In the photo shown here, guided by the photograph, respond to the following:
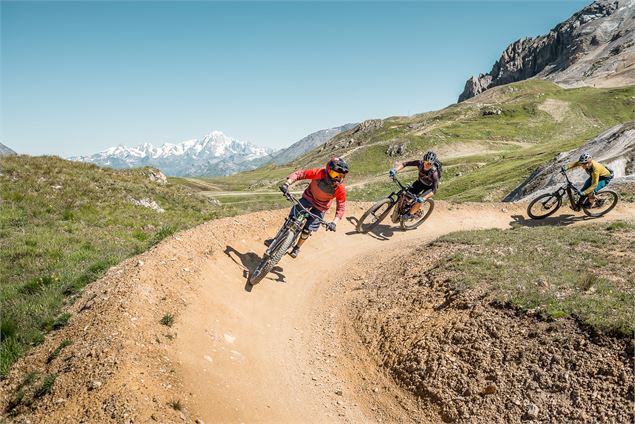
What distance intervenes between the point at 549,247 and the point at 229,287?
36.7 feet

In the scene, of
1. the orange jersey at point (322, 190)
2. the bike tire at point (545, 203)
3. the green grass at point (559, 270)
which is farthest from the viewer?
the bike tire at point (545, 203)

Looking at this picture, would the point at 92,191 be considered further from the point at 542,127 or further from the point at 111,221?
the point at 542,127

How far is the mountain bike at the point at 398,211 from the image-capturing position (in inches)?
778

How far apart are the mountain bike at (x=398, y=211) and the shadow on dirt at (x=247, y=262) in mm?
6875

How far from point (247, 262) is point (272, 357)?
17.7ft

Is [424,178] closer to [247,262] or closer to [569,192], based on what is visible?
[569,192]

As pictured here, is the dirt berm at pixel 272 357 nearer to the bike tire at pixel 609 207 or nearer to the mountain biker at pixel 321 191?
the mountain biker at pixel 321 191

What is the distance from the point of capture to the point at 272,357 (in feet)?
32.8

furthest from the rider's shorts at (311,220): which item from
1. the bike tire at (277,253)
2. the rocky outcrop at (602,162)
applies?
the rocky outcrop at (602,162)

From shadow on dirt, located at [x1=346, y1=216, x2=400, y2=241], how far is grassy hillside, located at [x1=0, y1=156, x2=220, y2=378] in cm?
906

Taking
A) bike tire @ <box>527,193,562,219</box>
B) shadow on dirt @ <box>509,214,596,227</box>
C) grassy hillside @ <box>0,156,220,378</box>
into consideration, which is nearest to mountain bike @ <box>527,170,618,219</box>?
bike tire @ <box>527,193,562,219</box>

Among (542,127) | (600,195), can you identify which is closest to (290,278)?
(600,195)

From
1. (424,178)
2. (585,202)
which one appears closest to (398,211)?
(424,178)

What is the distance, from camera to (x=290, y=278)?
1467 centimetres
